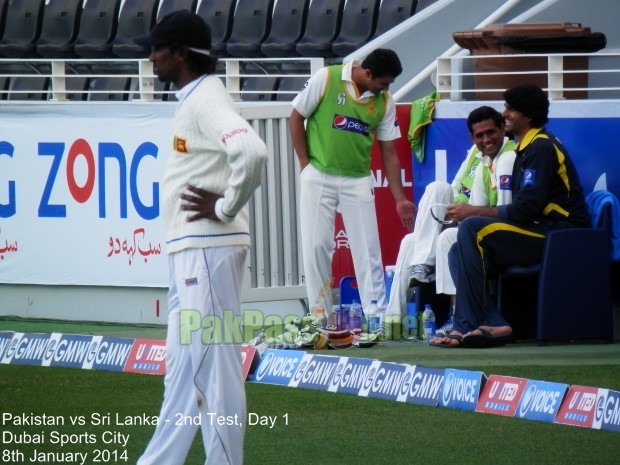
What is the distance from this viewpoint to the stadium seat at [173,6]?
52.5 feet

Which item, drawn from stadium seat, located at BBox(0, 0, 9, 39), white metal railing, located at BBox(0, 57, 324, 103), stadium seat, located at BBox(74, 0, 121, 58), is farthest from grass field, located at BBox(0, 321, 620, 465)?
stadium seat, located at BBox(0, 0, 9, 39)

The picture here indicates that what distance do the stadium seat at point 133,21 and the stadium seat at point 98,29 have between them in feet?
0.30

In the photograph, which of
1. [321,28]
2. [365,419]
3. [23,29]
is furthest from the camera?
[23,29]

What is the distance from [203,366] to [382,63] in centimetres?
402

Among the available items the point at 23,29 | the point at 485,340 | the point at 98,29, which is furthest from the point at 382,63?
the point at 23,29

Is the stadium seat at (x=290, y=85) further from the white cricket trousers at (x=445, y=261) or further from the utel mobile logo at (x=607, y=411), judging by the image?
the utel mobile logo at (x=607, y=411)

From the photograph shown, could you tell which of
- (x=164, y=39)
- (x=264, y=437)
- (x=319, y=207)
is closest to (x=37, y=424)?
(x=264, y=437)

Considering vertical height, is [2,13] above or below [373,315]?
above

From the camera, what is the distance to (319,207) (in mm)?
9047

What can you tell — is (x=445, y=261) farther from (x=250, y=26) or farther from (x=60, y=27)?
(x=60, y=27)

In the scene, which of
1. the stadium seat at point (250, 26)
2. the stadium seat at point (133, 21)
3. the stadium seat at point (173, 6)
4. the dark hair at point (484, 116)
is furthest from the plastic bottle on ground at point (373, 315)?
the stadium seat at point (173, 6)

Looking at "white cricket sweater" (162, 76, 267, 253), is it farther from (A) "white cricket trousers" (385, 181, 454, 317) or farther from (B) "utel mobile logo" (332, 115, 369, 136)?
(A) "white cricket trousers" (385, 181, 454, 317)

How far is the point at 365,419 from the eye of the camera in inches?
267

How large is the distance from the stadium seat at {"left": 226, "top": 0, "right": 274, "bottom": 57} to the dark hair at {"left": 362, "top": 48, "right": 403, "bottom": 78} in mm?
6332
